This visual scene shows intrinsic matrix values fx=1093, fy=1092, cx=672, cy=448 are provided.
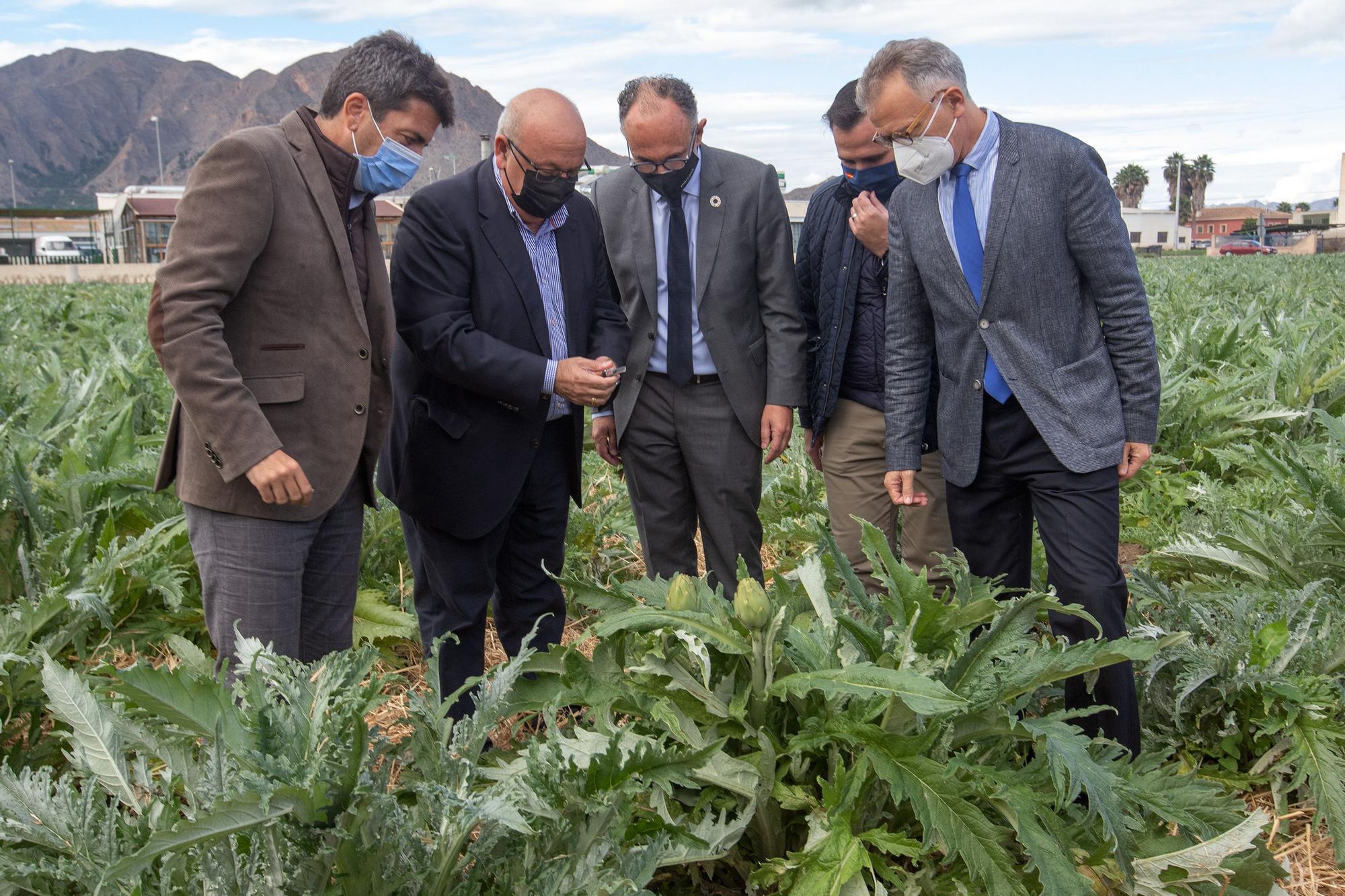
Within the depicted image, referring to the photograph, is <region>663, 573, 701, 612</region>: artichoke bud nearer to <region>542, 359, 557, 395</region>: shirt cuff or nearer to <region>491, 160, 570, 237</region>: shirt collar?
<region>542, 359, 557, 395</region>: shirt cuff

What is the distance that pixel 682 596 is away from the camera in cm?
236

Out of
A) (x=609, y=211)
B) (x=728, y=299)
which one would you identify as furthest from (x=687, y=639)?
(x=609, y=211)

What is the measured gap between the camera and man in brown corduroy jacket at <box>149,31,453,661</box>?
266cm

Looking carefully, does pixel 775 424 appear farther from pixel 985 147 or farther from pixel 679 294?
pixel 985 147

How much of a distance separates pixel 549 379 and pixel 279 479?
0.96 metres

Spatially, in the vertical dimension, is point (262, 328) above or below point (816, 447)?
above

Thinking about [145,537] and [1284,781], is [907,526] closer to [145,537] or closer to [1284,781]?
[1284,781]

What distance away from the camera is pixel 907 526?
4074 millimetres

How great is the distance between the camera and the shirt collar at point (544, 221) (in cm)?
349

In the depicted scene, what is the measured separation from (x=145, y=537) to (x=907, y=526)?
268cm

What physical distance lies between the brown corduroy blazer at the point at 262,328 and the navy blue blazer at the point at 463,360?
27 centimetres

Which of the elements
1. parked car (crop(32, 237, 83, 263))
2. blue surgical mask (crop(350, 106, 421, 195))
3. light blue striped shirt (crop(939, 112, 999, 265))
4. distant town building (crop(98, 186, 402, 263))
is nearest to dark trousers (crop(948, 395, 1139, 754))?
light blue striped shirt (crop(939, 112, 999, 265))

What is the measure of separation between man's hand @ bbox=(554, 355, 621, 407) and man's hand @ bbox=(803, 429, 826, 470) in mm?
1044

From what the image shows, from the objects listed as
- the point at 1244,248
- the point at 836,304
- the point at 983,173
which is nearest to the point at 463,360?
the point at 836,304
